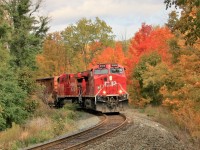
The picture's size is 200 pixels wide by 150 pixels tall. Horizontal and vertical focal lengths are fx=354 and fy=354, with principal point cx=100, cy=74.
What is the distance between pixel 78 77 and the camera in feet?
96.6

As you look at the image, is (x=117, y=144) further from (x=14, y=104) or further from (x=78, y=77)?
(x=78, y=77)

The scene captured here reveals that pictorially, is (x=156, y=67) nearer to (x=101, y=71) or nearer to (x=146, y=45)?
(x=101, y=71)

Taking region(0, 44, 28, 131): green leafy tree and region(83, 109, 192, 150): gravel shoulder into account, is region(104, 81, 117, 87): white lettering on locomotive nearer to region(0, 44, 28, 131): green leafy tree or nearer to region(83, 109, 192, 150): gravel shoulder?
region(0, 44, 28, 131): green leafy tree

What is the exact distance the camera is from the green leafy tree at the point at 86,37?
63897 mm

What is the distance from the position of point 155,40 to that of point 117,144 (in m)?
27.5

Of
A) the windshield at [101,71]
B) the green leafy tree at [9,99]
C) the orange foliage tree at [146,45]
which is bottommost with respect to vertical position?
the green leafy tree at [9,99]

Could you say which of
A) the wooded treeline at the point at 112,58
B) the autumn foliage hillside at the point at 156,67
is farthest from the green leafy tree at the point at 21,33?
the autumn foliage hillside at the point at 156,67

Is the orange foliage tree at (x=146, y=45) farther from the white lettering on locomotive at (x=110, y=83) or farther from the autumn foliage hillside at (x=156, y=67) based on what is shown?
the white lettering on locomotive at (x=110, y=83)

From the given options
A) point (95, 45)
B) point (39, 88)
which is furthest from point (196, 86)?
point (95, 45)

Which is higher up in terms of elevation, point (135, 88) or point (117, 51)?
point (117, 51)

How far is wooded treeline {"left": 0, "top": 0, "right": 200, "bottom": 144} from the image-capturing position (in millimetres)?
16297

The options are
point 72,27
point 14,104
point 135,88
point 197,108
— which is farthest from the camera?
point 72,27

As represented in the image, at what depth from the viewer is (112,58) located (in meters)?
52.9

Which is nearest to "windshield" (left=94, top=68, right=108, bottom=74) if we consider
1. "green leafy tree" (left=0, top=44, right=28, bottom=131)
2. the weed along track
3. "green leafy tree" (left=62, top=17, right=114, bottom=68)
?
"green leafy tree" (left=0, top=44, right=28, bottom=131)
